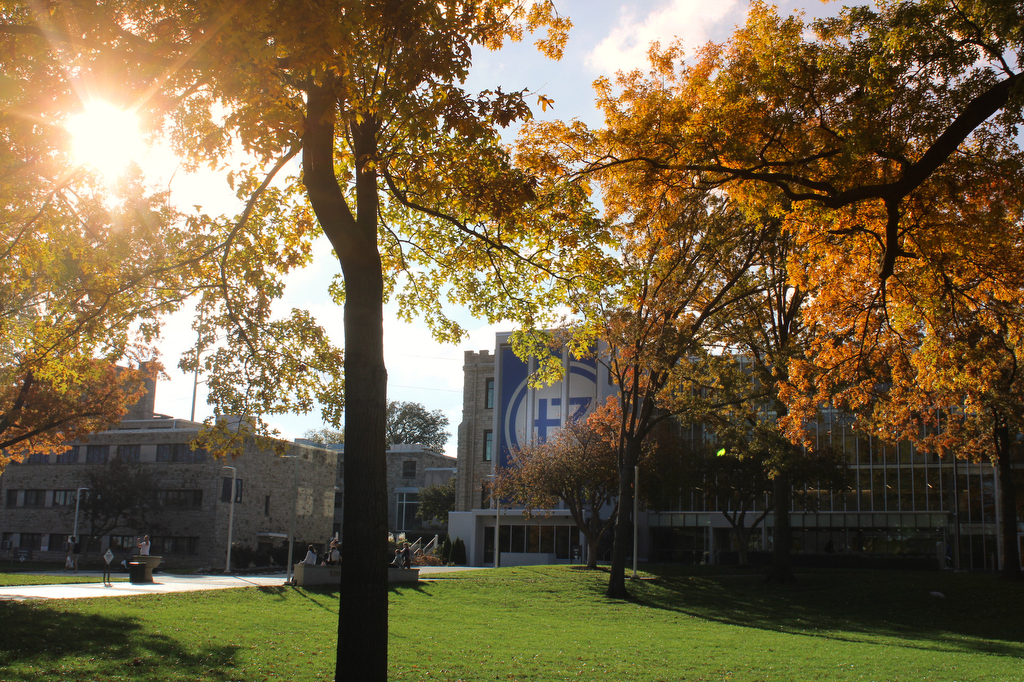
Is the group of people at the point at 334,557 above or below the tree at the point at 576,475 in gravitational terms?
below

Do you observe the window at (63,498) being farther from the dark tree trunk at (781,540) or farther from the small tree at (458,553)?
the dark tree trunk at (781,540)

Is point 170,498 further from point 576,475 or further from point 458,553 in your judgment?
point 576,475

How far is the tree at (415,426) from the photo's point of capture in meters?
93.8

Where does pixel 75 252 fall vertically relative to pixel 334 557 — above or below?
above

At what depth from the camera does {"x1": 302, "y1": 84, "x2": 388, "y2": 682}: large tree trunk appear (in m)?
6.69

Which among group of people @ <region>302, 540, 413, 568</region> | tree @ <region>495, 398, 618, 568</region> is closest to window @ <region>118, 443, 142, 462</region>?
group of people @ <region>302, 540, 413, 568</region>

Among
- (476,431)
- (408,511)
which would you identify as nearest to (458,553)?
(476,431)

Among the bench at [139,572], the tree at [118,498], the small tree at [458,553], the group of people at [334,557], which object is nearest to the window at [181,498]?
the tree at [118,498]

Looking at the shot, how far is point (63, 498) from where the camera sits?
160ft

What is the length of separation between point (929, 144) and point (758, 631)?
11.2 meters

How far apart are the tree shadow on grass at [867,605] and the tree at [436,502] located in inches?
1414

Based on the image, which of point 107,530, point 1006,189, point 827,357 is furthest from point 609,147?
point 107,530

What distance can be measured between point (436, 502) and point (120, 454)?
2421cm

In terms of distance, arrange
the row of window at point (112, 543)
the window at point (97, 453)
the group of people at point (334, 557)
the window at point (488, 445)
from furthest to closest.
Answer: the window at point (488, 445), the window at point (97, 453), the row of window at point (112, 543), the group of people at point (334, 557)
